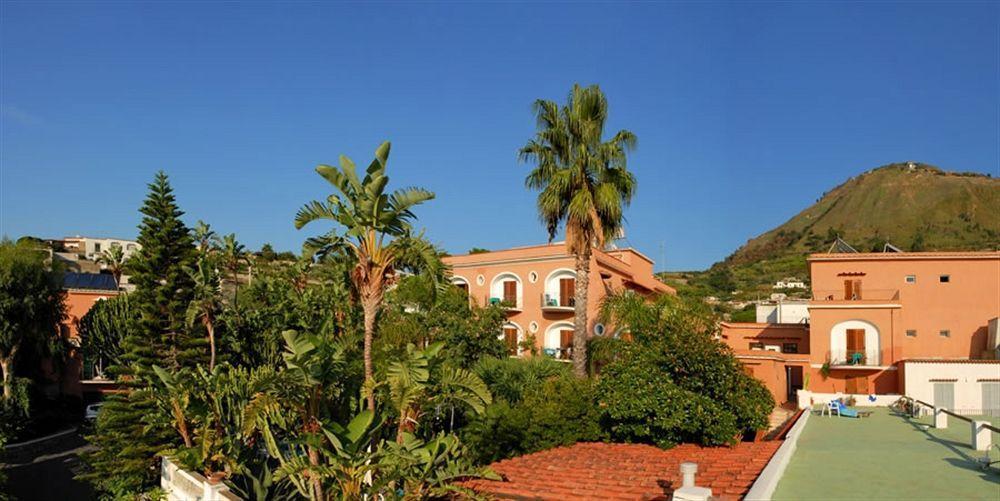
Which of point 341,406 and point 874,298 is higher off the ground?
point 874,298

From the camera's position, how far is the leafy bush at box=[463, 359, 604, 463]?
1519 cm

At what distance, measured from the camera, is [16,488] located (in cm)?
2142

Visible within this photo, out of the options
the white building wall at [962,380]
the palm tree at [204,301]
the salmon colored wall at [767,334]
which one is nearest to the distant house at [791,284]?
the salmon colored wall at [767,334]

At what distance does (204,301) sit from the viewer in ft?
74.2

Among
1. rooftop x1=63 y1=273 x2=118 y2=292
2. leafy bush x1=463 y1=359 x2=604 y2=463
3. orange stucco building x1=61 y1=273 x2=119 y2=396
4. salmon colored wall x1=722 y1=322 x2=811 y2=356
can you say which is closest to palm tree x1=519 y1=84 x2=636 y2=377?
leafy bush x1=463 y1=359 x2=604 y2=463

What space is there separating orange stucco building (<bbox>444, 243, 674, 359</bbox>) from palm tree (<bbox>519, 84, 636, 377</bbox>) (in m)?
11.3

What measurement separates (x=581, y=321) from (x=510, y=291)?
1486 cm

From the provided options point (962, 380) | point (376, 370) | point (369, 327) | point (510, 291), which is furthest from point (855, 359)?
point (369, 327)

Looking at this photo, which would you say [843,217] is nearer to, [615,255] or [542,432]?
[615,255]

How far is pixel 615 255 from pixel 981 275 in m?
15.8

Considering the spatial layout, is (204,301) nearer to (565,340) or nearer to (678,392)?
(678,392)

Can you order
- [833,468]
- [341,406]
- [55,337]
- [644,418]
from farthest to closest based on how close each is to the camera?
[55,337], [644,418], [341,406], [833,468]

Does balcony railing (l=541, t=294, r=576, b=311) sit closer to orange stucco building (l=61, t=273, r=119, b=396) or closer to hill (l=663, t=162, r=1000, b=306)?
orange stucco building (l=61, t=273, r=119, b=396)

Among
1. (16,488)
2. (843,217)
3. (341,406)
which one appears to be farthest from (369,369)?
(843,217)
